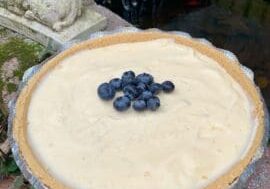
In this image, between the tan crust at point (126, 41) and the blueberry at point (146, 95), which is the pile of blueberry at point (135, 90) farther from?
the tan crust at point (126, 41)

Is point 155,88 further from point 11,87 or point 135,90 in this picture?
point 11,87

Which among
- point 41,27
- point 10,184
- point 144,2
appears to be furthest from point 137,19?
point 10,184

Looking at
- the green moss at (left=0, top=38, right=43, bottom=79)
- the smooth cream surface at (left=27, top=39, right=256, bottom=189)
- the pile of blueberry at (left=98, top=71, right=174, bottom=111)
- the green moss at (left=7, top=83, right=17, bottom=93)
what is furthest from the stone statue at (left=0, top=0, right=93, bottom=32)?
the pile of blueberry at (left=98, top=71, right=174, bottom=111)

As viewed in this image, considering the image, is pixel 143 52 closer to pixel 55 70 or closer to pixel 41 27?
pixel 55 70

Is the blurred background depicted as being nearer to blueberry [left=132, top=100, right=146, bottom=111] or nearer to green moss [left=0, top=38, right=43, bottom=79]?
green moss [left=0, top=38, right=43, bottom=79]

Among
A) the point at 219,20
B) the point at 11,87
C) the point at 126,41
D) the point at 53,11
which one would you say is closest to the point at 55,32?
the point at 53,11

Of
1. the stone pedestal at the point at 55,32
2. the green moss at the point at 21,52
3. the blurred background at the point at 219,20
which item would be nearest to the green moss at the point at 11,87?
the green moss at the point at 21,52
